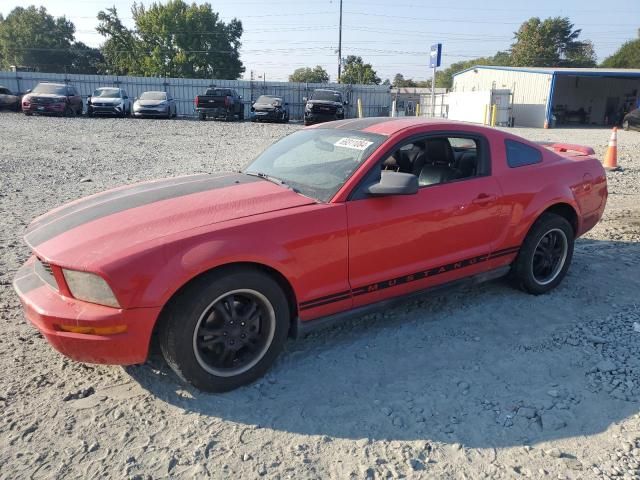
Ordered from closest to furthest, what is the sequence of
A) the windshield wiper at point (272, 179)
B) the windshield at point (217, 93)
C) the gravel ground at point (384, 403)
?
1. the gravel ground at point (384, 403)
2. the windshield wiper at point (272, 179)
3. the windshield at point (217, 93)

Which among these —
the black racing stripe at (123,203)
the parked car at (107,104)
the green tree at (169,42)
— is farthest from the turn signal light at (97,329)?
the green tree at (169,42)

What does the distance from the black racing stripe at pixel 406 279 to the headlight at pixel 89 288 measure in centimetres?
113

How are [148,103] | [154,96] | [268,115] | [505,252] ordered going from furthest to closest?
1. [268,115]
2. [154,96]
3. [148,103]
4. [505,252]

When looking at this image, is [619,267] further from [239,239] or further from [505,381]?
[239,239]

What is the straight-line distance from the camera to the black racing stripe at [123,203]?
319 cm

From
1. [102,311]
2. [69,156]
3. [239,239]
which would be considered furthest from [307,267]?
[69,156]

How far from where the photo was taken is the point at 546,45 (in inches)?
2958

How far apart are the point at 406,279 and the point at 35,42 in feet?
312

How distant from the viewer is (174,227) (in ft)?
9.59

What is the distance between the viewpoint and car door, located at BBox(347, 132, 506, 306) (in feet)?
11.0

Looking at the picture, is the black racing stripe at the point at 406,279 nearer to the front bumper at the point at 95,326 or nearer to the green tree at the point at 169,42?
the front bumper at the point at 95,326

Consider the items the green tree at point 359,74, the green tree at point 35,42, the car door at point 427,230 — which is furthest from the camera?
the green tree at point 35,42

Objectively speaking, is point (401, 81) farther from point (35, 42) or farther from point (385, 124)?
point (385, 124)

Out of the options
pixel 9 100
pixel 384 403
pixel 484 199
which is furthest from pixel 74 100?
pixel 384 403
